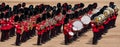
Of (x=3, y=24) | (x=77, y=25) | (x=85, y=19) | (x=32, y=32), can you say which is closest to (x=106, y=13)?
(x=85, y=19)

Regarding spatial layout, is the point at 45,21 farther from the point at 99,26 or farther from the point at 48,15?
the point at 99,26

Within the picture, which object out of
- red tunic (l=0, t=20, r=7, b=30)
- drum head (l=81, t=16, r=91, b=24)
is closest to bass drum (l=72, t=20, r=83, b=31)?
drum head (l=81, t=16, r=91, b=24)

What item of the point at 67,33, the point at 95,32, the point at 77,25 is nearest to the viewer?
the point at 67,33

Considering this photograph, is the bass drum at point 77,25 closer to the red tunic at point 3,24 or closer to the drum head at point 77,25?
the drum head at point 77,25

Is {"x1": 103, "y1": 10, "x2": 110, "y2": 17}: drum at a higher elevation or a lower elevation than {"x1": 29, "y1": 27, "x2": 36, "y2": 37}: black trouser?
higher

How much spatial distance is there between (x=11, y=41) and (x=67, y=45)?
2.75 metres

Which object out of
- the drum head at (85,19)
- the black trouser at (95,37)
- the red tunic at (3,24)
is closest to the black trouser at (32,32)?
the red tunic at (3,24)

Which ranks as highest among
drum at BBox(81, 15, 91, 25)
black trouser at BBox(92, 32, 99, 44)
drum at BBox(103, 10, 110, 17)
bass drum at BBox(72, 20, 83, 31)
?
drum at BBox(103, 10, 110, 17)

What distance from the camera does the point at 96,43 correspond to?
22.5m

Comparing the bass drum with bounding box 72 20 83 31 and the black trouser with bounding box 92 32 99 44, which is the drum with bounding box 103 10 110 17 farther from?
the bass drum with bounding box 72 20 83 31

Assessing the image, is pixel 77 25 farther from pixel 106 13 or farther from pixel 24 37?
pixel 24 37

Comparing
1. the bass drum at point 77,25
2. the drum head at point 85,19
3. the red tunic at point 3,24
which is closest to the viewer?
the bass drum at point 77,25

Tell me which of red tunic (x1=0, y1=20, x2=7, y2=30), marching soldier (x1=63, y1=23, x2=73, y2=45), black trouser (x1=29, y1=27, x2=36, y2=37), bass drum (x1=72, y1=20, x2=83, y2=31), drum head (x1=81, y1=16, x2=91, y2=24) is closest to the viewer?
marching soldier (x1=63, y1=23, x2=73, y2=45)

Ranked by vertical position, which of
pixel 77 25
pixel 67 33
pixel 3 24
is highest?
pixel 3 24
